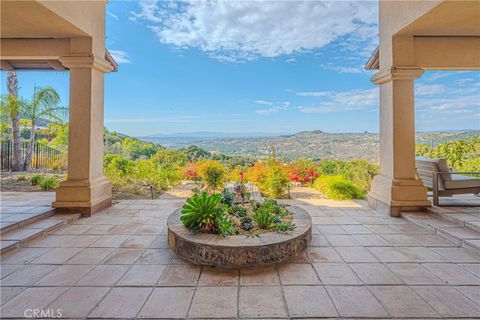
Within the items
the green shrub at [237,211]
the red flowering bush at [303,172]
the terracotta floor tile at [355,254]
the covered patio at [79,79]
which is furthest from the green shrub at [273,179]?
the covered patio at [79,79]

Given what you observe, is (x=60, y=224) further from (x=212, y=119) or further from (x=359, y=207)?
(x=212, y=119)

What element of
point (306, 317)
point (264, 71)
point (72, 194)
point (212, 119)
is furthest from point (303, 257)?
point (212, 119)

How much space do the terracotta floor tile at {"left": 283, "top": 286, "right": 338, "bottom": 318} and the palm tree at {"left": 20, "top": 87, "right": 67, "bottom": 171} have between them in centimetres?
856

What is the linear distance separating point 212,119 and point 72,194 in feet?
46.1

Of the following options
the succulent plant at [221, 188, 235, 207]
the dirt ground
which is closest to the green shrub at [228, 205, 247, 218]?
the succulent plant at [221, 188, 235, 207]

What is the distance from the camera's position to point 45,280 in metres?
2.01

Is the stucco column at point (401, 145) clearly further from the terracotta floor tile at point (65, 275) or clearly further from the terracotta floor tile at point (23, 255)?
the terracotta floor tile at point (23, 255)

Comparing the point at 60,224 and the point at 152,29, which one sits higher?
the point at 152,29

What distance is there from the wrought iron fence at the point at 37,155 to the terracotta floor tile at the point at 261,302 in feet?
27.9

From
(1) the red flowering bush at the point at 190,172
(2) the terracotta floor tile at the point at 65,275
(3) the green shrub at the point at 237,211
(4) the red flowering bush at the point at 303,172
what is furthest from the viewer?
(4) the red flowering bush at the point at 303,172

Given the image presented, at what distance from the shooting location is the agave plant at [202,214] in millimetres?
2510

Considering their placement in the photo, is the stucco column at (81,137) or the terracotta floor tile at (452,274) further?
the stucco column at (81,137)

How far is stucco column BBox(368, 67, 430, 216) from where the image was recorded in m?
3.88

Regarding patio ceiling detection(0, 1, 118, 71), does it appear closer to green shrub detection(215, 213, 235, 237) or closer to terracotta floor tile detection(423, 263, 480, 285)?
green shrub detection(215, 213, 235, 237)
